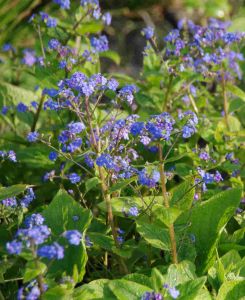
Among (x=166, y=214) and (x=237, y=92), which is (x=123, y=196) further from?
(x=237, y=92)

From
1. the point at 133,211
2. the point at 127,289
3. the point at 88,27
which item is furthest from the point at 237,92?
the point at 127,289

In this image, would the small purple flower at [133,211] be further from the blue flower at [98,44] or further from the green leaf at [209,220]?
the blue flower at [98,44]

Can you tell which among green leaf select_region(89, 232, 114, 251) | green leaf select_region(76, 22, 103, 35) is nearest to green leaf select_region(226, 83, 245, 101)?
green leaf select_region(76, 22, 103, 35)

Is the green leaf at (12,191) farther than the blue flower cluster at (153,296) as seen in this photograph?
Yes

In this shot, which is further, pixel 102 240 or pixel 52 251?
pixel 102 240

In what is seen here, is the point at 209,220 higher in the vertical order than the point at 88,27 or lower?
lower

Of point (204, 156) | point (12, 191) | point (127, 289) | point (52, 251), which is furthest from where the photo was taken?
point (204, 156)

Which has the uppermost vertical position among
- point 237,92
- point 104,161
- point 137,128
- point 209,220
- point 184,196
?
point 237,92

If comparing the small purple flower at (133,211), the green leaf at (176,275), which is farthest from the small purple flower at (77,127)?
the green leaf at (176,275)
